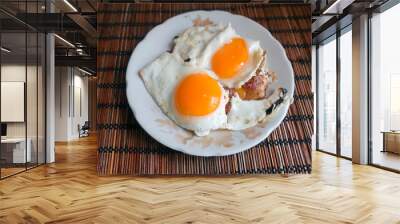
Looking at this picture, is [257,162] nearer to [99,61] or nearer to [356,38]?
[99,61]

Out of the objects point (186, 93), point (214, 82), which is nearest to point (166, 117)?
point (186, 93)

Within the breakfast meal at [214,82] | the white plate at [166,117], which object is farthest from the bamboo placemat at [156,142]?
the breakfast meal at [214,82]

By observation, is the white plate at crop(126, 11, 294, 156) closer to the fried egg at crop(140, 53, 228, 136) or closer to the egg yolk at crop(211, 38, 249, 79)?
the fried egg at crop(140, 53, 228, 136)

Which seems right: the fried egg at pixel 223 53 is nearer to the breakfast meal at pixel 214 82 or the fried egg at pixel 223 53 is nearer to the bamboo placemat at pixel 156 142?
the breakfast meal at pixel 214 82

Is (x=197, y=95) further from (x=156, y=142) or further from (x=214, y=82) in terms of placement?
(x=156, y=142)

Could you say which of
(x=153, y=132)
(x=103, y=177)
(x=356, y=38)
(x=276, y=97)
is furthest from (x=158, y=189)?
(x=356, y=38)

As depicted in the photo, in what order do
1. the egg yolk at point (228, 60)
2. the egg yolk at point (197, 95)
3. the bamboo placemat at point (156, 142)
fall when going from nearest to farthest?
1. the egg yolk at point (197, 95)
2. the egg yolk at point (228, 60)
3. the bamboo placemat at point (156, 142)

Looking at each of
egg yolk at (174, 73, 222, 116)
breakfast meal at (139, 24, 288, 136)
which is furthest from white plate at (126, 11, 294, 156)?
egg yolk at (174, 73, 222, 116)
